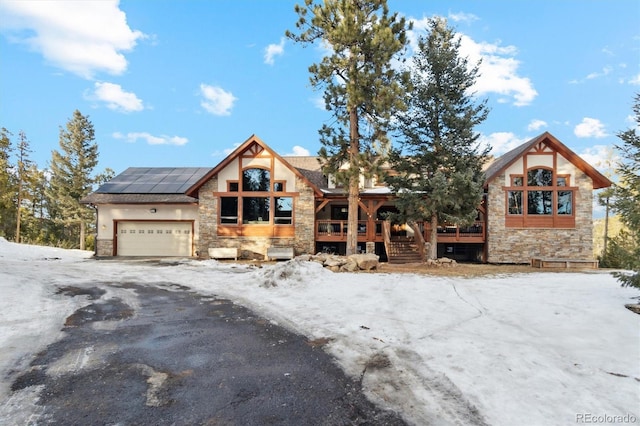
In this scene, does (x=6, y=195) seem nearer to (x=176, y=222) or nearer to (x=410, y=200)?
(x=176, y=222)

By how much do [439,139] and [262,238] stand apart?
10215mm

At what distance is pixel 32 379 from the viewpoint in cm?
367

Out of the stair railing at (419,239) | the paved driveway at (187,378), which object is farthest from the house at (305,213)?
the paved driveway at (187,378)

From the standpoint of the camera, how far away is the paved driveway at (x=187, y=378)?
299cm

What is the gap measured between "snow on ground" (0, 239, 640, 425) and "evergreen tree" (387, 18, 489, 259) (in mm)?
4456

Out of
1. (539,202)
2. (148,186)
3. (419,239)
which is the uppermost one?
(148,186)

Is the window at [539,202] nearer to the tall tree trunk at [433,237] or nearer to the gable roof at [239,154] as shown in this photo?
the tall tree trunk at [433,237]

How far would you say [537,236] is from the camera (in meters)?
17.2

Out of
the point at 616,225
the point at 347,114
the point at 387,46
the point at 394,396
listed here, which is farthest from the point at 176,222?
the point at 616,225

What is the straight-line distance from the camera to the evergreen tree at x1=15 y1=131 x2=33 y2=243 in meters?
27.7

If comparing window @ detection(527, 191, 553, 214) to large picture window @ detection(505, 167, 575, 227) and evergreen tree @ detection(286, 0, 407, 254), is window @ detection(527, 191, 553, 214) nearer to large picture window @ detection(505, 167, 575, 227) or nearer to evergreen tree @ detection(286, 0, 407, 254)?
large picture window @ detection(505, 167, 575, 227)

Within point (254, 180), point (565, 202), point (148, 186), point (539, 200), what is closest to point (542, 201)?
point (539, 200)

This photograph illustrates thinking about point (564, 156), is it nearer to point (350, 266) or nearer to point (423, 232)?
point (423, 232)

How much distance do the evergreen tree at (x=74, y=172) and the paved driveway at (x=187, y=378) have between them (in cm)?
3068
